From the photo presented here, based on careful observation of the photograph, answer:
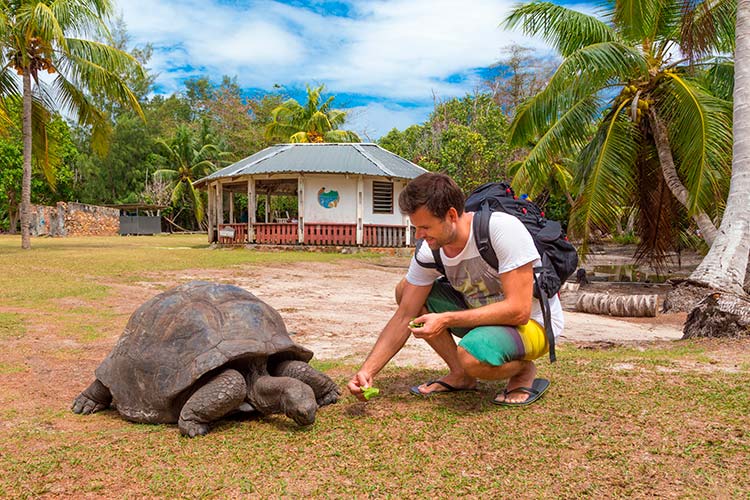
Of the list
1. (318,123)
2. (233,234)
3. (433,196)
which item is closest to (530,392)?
(433,196)

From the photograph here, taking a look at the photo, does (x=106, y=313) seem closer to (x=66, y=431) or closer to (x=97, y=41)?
(x=66, y=431)

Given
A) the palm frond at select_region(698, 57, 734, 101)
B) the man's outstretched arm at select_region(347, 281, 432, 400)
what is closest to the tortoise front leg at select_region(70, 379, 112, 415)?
the man's outstretched arm at select_region(347, 281, 432, 400)

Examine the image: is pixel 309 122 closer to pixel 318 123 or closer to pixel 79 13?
pixel 318 123

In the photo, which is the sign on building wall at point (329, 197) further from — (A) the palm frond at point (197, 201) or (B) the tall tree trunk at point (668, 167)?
(A) the palm frond at point (197, 201)

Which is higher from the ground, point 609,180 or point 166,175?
point 166,175

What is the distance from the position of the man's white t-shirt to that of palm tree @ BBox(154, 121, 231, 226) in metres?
42.1

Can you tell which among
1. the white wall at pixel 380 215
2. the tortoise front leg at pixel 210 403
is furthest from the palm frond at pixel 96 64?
the tortoise front leg at pixel 210 403

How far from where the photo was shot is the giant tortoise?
3.21 metres

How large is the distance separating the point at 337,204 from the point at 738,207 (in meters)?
16.5

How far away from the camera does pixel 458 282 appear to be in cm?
340

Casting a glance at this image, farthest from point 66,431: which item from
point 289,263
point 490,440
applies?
point 289,263

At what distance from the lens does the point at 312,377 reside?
3.58 metres

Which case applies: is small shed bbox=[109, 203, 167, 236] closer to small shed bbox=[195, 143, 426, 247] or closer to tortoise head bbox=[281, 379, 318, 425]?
small shed bbox=[195, 143, 426, 247]

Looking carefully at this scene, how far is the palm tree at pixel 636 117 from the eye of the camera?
38.5ft
